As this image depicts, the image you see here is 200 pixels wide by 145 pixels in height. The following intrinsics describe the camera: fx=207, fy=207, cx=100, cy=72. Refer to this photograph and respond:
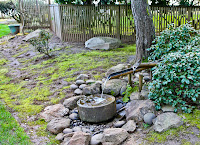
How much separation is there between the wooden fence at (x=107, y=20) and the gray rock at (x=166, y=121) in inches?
307

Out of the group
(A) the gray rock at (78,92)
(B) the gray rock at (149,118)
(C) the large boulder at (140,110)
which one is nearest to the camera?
(B) the gray rock at (149,118)

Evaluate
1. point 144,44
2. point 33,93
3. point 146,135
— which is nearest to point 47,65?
point 33,93

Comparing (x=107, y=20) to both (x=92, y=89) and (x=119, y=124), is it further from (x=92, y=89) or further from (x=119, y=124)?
(x=119, y=124)

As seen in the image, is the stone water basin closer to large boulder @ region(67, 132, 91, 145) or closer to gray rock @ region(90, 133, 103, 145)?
gray rock @ region(90, 133, 103, 145)

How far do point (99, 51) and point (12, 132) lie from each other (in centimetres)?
629

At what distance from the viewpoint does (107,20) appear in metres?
11.0

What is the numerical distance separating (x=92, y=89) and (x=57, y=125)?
1.59 metres

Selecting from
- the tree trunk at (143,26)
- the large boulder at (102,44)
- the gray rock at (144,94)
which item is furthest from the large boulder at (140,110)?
the large boulder at (102,44)

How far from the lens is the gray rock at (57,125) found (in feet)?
14.0

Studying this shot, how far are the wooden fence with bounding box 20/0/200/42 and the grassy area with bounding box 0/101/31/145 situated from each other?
291 inches

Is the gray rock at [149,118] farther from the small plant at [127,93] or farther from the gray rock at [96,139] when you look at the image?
the small plant at [127,93]

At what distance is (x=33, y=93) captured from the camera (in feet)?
19.8

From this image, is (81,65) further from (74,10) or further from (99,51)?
(74,10)

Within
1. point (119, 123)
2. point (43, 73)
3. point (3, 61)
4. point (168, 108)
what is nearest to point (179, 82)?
point (168, 108)
